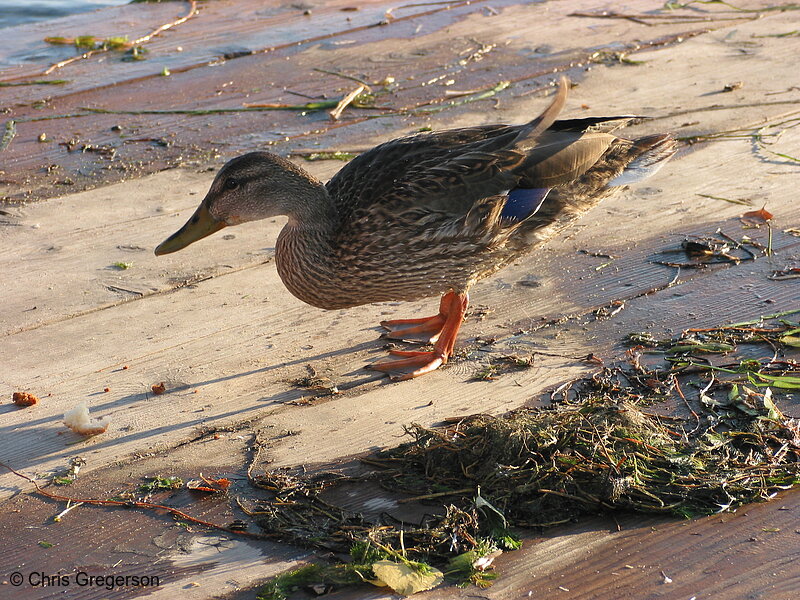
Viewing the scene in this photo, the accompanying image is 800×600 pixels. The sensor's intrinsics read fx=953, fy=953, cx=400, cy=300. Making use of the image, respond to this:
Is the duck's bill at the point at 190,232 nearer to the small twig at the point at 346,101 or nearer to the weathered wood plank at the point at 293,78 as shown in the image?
the weathered wood plank at the point at 293,78

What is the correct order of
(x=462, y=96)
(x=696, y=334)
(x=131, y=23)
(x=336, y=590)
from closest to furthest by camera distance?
1. (x=336, y=590)
2. (x=696, y=334)
3. (x=462, y=96)
4. (x=131, y=23)

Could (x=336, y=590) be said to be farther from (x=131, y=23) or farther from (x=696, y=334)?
(x=131, y=23)

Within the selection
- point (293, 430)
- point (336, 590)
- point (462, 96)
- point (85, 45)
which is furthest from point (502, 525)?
→ point (85, 45)

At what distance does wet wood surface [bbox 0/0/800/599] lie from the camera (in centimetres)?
296

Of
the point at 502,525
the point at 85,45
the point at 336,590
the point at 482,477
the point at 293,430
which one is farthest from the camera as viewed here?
the point at 85,45

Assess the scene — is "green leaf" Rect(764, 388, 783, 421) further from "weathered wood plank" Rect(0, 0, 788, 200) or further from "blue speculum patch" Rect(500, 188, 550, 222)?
"weathered wood plank" Rect(0, 0, 788, 200)

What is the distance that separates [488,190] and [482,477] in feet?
4.71

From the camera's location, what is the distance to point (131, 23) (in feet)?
29.8

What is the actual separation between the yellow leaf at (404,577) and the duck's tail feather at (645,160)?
2.42 meters

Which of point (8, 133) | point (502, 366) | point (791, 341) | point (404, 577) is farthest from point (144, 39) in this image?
point (404, 577)

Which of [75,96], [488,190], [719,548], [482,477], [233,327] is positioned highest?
[75,96]

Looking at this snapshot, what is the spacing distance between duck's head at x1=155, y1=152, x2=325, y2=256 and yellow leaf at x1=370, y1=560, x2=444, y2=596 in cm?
189

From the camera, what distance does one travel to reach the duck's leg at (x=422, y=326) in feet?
14.4

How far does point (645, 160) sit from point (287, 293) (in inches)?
73.2
